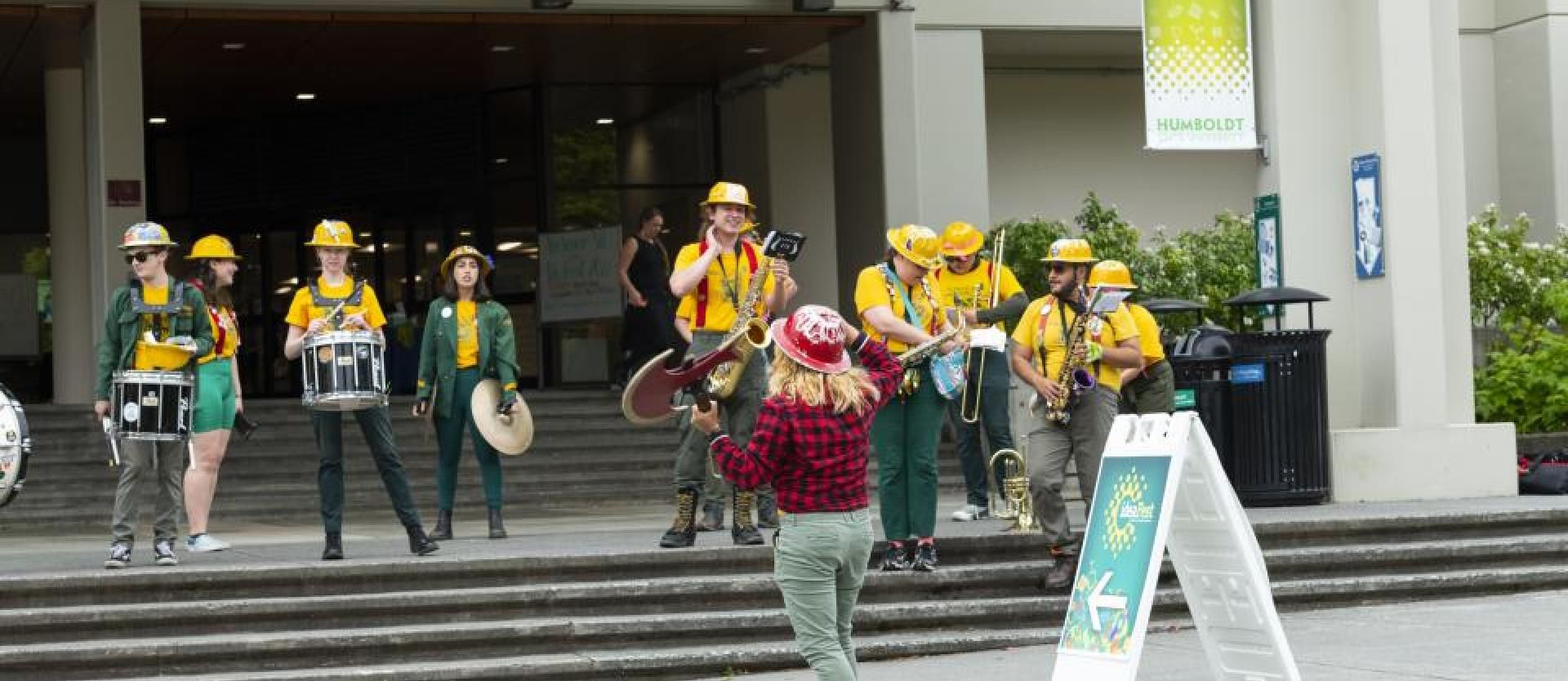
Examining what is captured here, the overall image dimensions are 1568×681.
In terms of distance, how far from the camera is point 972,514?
45.9 ft

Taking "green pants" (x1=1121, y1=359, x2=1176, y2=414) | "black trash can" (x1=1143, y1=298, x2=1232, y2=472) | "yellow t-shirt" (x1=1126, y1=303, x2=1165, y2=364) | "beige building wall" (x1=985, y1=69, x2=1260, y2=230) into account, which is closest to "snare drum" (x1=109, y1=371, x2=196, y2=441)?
"yellow t-shirt" (x1=1126, y1=303, x2=1165, y2=364)

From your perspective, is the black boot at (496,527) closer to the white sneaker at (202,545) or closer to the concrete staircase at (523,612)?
the white sneaker at (202,545)

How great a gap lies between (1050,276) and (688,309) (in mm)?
2002

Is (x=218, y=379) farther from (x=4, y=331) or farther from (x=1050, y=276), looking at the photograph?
(x=4, y=331)

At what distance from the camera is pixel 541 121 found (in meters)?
24.4

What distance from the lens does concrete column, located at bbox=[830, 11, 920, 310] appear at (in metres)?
20.4

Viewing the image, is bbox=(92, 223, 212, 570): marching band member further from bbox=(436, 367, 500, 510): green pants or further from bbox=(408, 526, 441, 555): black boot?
bbox=(436, 367, 500, 510): green pants

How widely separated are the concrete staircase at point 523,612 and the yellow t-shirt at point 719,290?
1.28 m

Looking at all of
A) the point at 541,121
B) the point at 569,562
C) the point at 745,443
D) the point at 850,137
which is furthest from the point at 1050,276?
the point at 541,121

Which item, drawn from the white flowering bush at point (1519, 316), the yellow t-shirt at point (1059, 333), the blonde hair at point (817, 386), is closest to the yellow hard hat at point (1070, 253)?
the yellow t-shirt at point (1059, 333)

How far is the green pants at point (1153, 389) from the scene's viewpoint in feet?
43.8

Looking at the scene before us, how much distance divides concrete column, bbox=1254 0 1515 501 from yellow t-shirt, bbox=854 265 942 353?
465cm

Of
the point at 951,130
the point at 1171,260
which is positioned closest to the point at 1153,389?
the point at 1171,260

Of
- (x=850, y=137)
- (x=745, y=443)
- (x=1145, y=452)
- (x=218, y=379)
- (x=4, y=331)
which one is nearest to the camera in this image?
(x=1145, y=452)
